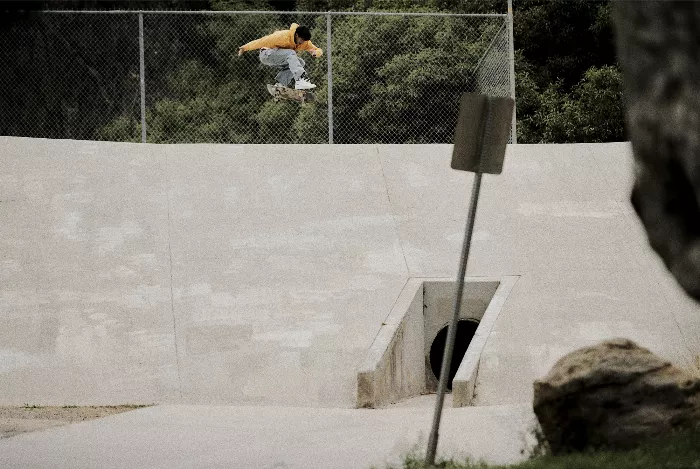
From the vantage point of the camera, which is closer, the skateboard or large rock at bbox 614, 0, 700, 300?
large rock at bbox 614, 0, 700, 300

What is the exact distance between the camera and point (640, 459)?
6883mm

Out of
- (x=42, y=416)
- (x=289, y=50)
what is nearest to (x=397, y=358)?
(x=42, y=416)

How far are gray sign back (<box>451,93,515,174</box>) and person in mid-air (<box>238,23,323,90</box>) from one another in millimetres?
8902

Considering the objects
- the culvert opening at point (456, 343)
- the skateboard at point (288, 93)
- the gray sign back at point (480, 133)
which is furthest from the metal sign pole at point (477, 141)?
the skateboard at point (288, 93)

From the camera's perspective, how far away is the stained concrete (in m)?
11.4

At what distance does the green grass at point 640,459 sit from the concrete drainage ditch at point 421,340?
10.6 ft

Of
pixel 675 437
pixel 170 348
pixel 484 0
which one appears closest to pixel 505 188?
pixel 170 348

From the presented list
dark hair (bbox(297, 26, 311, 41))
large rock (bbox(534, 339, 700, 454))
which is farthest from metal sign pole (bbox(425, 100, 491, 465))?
dark hair (bbox(297, 26, 311, 41))

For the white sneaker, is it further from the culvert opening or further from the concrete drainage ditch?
the concrete drainage ditch

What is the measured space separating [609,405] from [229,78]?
18758 mm

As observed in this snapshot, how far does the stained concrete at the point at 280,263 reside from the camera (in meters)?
11.4

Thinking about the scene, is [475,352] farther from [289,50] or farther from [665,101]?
[665,101]

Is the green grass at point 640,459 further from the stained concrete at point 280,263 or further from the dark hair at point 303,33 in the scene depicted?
→ the dark hair at point 303,33

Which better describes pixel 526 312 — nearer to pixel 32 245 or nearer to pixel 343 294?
pixel 343 294
